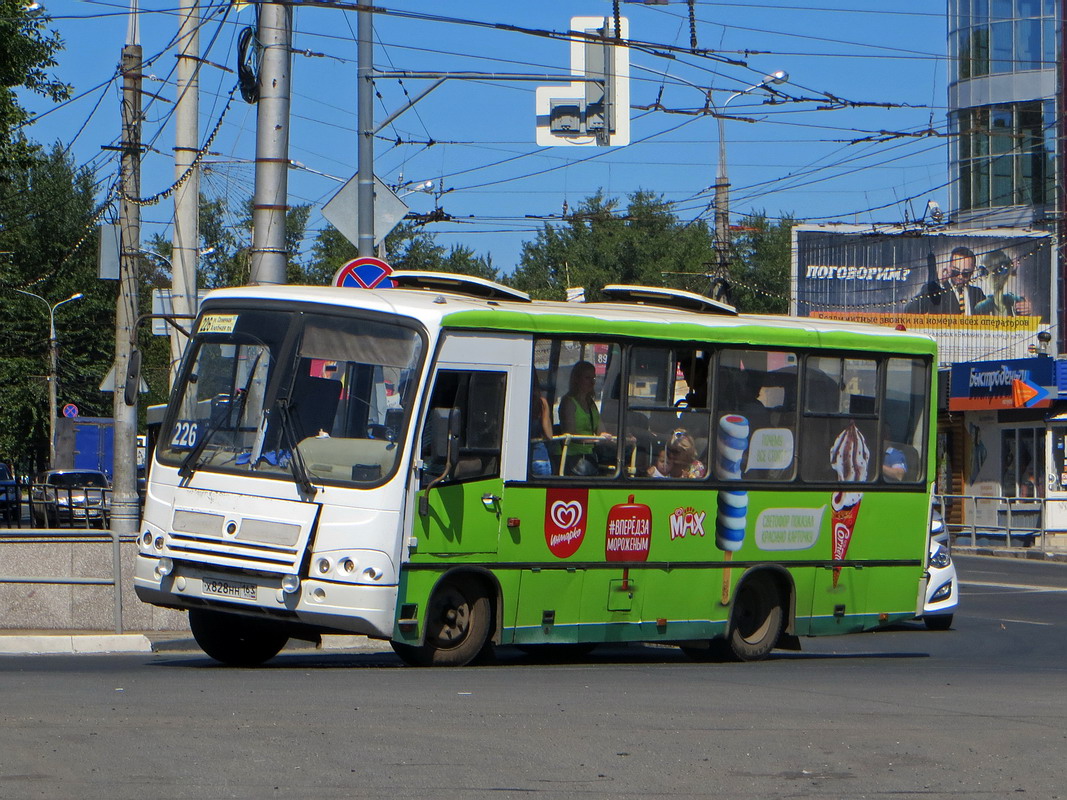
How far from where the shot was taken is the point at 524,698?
365 inches

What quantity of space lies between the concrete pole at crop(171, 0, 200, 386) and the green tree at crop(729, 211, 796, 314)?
6230 cm

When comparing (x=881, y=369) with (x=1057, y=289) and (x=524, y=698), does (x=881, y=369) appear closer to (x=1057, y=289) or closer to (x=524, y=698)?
(x=524, y=698)

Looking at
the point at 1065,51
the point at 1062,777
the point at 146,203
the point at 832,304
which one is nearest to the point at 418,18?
the point at 146,203

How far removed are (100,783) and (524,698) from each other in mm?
3338

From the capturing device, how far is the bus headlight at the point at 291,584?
10.4 m

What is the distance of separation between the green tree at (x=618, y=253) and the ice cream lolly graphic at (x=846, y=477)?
6871 centimetres

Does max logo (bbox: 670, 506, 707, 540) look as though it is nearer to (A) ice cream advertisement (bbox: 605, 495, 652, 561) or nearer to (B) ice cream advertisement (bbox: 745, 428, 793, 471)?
(A) ice cream advertisement (bbox: 605, 495, 652, 561)

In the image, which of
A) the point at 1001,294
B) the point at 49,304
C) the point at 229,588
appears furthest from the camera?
the point at 49,304

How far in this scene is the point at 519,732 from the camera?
25.8ft

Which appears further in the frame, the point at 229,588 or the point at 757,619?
the point at 757,619

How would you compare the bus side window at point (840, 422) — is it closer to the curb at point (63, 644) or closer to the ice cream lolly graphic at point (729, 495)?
the ice cream lolly graphic at point (729, 495)

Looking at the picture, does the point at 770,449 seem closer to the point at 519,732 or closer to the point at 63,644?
the point at 519,732

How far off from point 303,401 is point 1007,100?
1887 inches

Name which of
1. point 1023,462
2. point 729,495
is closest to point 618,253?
point 1023,462
